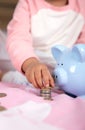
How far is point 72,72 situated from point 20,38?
0.82 ft

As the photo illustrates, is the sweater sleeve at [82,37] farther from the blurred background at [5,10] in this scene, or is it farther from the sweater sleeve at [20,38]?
the blurred background at [5,10]

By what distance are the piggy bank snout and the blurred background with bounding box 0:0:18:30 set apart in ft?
1.91

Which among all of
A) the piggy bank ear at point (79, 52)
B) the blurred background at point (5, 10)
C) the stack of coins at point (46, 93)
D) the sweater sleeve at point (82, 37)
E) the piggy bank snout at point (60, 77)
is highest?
the blurred background at point (5, 10)

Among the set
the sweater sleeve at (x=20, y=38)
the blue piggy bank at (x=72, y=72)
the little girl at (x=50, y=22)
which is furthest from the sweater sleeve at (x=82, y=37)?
the blue piggy bank at (x=72, y=72)

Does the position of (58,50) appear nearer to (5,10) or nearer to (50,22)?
(50,22)

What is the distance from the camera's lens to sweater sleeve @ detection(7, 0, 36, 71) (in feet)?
2.49

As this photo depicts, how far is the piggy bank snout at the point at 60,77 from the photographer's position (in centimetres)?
62

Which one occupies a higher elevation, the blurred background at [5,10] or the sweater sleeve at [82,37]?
the blurred background at [5,10]

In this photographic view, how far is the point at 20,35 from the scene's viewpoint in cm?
83

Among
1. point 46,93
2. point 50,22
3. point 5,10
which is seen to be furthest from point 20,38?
point 5,10

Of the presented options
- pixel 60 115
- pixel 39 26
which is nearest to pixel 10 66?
pixel 39 26

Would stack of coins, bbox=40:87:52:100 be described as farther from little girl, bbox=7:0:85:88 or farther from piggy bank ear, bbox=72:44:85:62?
little girl, bbox=7:0:85:88

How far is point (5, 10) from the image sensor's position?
A: 1155 mm

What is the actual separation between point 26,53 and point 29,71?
0.30ft
